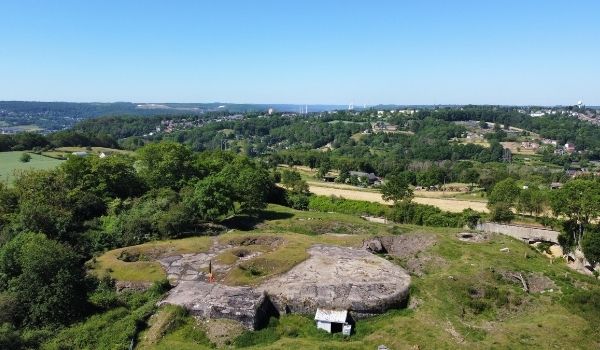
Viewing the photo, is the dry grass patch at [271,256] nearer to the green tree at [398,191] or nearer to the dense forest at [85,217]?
the dense forest at [85,217]

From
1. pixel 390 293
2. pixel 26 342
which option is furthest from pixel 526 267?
pixel 26 342

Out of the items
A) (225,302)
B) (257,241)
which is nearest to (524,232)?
(257,241)

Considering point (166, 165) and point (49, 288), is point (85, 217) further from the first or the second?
point (49, 288)

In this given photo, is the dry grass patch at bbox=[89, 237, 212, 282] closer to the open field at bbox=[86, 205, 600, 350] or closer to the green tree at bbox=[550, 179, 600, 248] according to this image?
the open field at bbox=[86, 205, 600, 350]

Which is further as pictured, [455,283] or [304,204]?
[304,204]

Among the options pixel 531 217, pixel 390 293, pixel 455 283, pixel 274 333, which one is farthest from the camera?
pixel 531 217

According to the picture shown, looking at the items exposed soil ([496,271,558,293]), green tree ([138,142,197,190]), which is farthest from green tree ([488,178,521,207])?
green tree ([138,142,197,190])

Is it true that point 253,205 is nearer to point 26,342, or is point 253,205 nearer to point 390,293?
point 390,293
